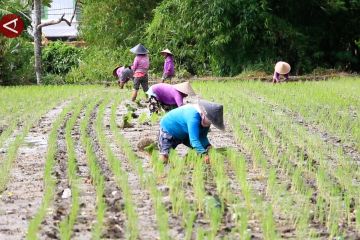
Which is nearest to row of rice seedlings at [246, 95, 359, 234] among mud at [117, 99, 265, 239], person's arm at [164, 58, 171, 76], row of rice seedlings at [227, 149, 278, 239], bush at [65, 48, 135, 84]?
row of rice seedlings at [227, 149, 278, 239]

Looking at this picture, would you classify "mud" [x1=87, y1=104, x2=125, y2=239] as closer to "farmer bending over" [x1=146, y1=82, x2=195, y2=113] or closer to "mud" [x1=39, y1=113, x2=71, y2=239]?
"mud" [x1=39, y1=113, x2=71, y2=239]

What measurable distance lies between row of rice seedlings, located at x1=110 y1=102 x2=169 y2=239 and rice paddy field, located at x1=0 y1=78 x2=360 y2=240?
13 millimetres

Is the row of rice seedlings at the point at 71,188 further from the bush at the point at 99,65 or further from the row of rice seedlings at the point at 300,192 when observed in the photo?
Result: the bush at the point at 99,65

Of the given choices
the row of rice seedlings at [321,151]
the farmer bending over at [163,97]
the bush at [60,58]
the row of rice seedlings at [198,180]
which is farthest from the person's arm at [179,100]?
the bush at [60,58]

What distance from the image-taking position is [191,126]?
18.6 ft

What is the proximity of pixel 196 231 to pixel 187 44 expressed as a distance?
17.5m

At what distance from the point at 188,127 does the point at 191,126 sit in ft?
0.20

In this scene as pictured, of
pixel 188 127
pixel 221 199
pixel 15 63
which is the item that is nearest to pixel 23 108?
pixel 188 127

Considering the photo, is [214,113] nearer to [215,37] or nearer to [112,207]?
[112,207]

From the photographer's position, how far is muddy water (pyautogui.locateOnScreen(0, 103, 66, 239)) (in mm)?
4305

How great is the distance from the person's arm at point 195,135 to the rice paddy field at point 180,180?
0.38 ft

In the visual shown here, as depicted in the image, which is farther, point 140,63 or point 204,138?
point 140,63

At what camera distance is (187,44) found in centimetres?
2133

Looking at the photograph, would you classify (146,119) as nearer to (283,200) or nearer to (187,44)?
(283,200)
